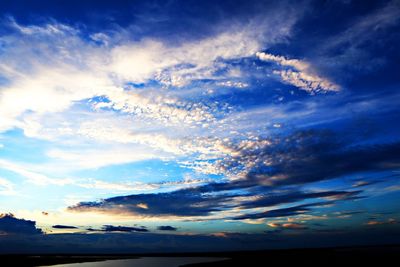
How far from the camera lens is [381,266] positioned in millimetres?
53844

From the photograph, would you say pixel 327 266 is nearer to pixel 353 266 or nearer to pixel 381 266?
pixel 353 266

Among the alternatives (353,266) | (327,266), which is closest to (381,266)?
(353,266)

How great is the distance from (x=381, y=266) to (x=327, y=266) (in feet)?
32.3

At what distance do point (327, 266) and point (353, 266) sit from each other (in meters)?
4.67

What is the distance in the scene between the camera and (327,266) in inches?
2381

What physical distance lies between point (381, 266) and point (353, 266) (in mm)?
6108

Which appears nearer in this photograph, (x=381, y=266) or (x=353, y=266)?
(x=381, y=266)

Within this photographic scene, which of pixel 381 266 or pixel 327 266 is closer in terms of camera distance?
pixel 381 266

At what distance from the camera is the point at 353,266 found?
59031mm
